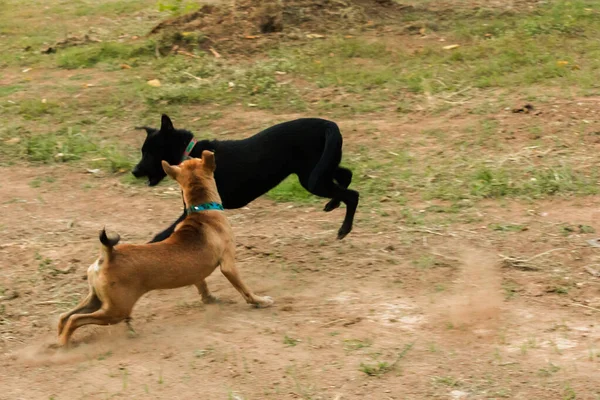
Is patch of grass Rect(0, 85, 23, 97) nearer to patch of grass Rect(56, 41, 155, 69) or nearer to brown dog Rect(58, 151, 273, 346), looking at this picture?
patch of grass Rect(56, 41, 155, 69)

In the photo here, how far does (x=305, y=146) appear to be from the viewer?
7141mm

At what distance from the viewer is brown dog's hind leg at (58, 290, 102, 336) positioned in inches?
227

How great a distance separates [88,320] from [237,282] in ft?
3.37

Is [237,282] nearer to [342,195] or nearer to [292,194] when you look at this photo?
[342,195]

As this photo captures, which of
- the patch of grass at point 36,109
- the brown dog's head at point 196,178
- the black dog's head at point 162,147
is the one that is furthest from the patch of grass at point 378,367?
the patch of grass at point 36,109

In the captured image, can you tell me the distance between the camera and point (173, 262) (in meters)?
5.71

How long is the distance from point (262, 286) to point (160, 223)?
158 cm

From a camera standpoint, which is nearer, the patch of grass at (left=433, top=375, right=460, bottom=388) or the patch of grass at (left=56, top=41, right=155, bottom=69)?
the patch of grass at (left=433, top=375, right=460, bottom=388)

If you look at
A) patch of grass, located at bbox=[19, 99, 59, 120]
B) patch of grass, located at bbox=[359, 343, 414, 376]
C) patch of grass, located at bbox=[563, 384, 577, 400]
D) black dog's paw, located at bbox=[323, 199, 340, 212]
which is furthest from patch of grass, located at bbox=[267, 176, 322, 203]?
patch of grass, located at bbox=[563, 384, 577, 400]

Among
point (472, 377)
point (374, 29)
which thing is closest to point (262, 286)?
point (472, 377)

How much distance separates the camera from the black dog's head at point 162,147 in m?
7.31

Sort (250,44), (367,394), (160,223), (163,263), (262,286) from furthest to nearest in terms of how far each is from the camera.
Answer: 1. (250,44)
2. (160,223)
3. (262,286)
4. (163,263)
5. (367,394)

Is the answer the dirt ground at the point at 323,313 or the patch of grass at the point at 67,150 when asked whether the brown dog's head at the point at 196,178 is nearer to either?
the dirt ground at the point at 323,313

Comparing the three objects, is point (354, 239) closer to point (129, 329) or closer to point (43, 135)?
point (129, 329)
